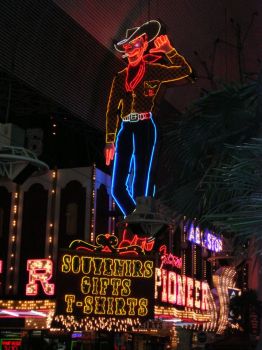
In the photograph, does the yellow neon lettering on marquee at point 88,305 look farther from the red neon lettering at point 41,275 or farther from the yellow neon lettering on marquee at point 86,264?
the red neon lettering at point 41,275

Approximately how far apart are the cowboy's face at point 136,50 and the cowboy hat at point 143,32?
115mm

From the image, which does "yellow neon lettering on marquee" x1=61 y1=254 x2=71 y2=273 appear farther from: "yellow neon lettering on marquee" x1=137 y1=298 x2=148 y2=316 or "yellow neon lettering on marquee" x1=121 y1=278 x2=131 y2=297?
"yellow neon lettering on marquee" x1=137 y1=298 x2=148 y2=316

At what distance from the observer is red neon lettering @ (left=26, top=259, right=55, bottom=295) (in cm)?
1620

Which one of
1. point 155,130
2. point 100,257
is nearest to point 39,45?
point 155,130

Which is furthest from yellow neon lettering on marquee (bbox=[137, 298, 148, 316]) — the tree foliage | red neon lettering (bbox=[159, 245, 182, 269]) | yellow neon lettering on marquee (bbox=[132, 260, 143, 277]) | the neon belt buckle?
the tree foliage

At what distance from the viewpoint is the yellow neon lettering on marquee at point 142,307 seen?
14039 millimetres

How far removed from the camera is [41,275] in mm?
16328

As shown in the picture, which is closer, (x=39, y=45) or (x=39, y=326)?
(x=39, y=45)

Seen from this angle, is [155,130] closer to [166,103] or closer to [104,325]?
[166,103]

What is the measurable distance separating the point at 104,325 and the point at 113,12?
8.33 m

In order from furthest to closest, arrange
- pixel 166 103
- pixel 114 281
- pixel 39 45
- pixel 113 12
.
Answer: pixel 166 103 → pixel 113 12 → pixel 39 45 → pixel 114 281

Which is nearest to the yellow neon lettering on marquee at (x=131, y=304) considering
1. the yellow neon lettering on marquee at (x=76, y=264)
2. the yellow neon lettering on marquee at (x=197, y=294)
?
the yellow neon lettering on marquee at (x=76, y=264)

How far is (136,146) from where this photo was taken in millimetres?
18125

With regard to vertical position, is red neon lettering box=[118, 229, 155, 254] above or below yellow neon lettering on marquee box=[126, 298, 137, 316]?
above
